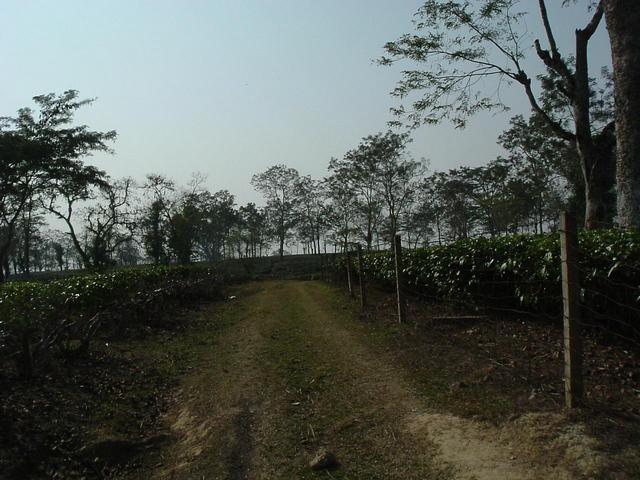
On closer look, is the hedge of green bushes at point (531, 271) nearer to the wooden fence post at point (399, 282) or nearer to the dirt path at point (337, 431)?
the wooden fence post at point (399, 282)

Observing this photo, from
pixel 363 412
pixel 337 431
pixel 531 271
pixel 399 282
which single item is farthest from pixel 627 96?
pixel 337 431

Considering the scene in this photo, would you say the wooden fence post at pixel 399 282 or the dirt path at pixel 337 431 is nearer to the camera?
the dirt path at pixel 337 431

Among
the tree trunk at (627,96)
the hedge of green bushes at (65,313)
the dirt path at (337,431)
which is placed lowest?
the dirt path at (337,431)

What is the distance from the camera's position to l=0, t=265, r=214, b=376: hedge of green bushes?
534cm

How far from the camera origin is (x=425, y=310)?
1075 cm

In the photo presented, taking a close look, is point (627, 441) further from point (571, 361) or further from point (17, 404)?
point (17, 404)

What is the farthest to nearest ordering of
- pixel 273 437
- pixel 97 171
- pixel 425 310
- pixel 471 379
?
1. pixel 97 171
2. pixel 425 310
3. pixel 471 379
4. pixel 273 437

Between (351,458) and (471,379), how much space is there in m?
1.98

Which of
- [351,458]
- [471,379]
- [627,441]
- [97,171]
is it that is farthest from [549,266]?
[97,171]

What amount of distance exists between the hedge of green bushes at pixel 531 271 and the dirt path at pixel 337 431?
163cm

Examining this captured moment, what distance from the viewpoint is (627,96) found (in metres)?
8.15

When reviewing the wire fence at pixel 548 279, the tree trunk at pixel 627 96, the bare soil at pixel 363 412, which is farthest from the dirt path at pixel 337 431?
the tree trunk at pixel 627 96

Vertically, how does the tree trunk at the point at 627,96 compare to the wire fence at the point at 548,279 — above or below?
above

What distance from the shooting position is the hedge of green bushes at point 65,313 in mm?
5336
